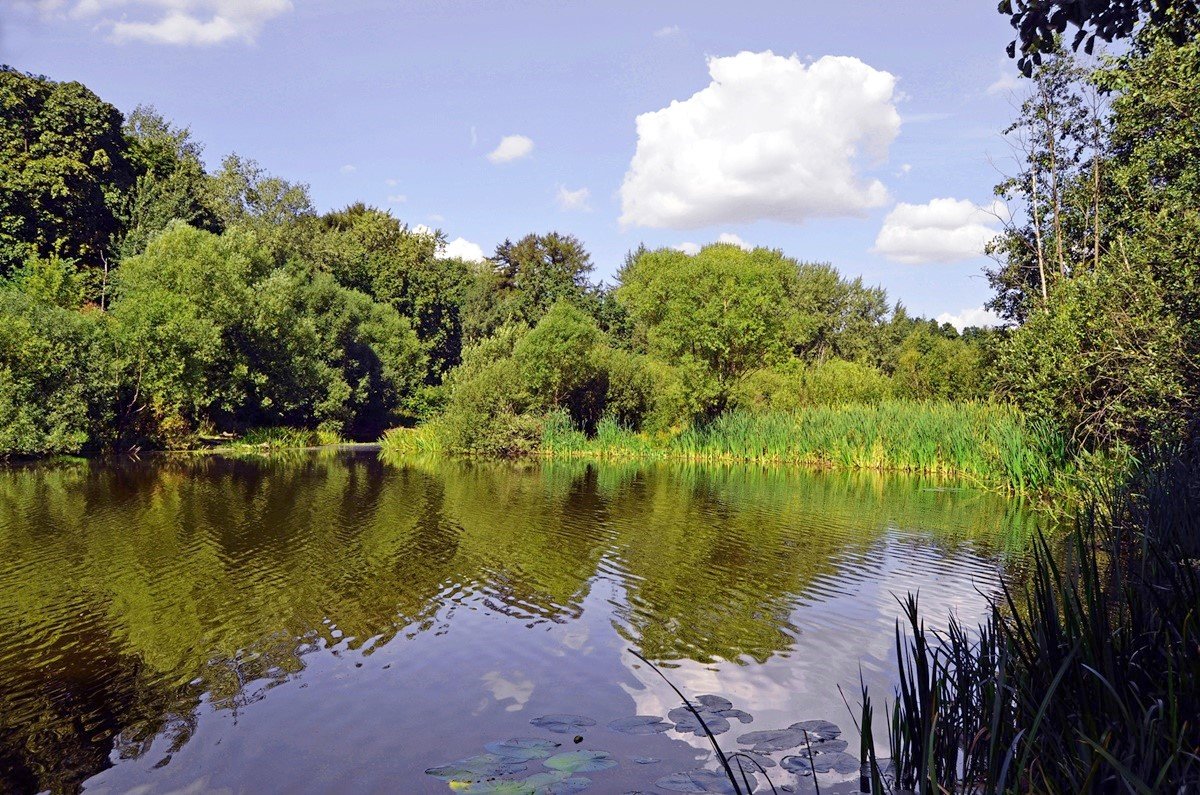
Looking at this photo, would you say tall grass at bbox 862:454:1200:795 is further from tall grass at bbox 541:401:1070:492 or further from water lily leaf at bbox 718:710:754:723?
tall grass at bbox 541:401:1070:492

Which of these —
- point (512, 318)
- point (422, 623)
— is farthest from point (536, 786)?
point (512, 318)

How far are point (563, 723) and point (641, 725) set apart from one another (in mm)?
615

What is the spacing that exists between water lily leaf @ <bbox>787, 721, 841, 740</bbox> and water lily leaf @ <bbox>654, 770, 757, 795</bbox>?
854 millimetres

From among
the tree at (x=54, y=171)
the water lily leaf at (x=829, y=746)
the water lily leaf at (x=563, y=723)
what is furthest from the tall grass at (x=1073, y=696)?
the tree at (x=54, y=171)

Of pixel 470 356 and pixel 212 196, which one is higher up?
pixel 212 196

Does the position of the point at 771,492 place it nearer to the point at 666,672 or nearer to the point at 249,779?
the point at 666,672

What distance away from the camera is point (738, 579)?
1174 cm

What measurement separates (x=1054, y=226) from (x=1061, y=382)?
13144 millimetres

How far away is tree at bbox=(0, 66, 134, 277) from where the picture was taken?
36.6m

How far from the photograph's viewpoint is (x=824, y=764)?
563cm

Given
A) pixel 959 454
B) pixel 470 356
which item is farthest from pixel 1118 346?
pixel 470 356

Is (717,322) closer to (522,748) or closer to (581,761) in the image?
(522,748)

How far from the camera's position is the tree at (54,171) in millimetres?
36594

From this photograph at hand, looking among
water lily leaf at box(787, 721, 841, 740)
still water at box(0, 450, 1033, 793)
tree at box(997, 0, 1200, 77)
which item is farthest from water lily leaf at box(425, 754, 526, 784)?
tree at box(997, 0, 1200, 77)
